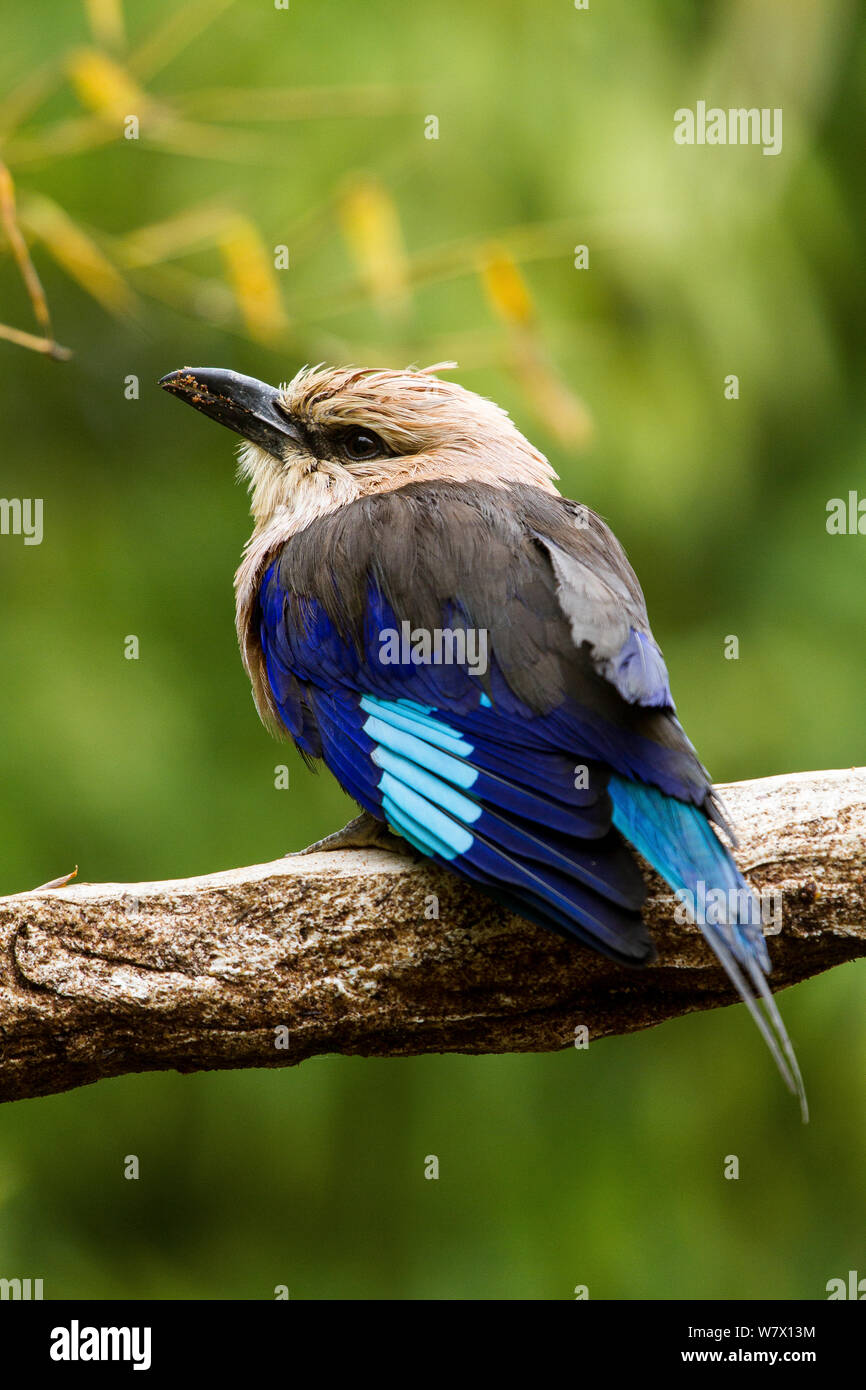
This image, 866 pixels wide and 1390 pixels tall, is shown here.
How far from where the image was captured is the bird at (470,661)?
2359mm

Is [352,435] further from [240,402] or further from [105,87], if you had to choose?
[105,87]

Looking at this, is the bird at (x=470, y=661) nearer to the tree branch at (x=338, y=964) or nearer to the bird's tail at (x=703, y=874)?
the bird's tail at (x=703, y=874)

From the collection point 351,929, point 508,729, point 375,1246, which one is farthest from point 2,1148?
point 508,729

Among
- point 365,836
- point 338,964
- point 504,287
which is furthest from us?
point 504,287

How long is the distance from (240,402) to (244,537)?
5.72 ft

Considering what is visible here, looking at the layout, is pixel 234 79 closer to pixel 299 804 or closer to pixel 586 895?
pixel 299 804

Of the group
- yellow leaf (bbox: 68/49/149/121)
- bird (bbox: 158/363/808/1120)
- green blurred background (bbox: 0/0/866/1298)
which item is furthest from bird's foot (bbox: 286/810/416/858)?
green blurred background (bbox: 0/0/866/1298)

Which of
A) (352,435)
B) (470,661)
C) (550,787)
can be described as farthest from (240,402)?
(550,787)

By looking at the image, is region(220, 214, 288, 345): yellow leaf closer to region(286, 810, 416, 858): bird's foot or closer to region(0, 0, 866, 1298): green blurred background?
region(0, 0, 866, 1298): green blurred background

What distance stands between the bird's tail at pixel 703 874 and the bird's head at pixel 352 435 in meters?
1.00

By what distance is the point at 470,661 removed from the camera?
8.71 ft

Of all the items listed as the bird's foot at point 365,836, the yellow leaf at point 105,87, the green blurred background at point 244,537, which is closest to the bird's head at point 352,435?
the yellow leaf at point 105,87

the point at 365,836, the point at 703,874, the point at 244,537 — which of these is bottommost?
the point at 703,874

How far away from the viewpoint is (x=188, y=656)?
5.03m
